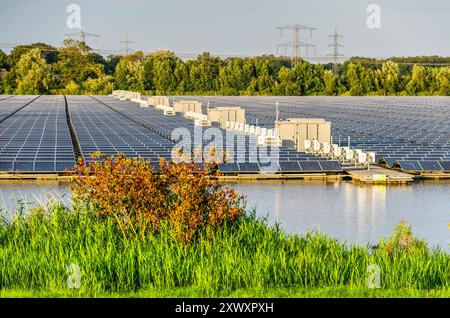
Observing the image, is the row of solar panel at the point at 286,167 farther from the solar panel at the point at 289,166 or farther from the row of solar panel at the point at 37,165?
the row of solar panel at the point at 37,165

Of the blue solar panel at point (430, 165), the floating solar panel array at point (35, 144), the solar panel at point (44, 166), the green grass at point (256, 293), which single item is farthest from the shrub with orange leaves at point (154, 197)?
the blue solar panel at point (430, 165)

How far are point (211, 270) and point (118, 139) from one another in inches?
1615

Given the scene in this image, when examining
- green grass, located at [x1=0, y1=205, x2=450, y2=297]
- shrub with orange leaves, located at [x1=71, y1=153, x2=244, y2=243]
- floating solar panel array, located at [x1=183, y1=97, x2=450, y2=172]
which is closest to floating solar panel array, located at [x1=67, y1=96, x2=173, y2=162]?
floating solar panel array, located at [x1=183, y1=97, x2=450, y2=172]

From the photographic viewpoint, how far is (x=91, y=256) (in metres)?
18.1

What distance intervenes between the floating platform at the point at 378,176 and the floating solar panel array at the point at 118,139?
9855 mm

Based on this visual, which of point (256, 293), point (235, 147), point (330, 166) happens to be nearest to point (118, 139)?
point (235, 147)

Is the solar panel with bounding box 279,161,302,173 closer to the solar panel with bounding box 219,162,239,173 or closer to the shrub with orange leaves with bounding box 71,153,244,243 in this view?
the solar panel with bounding box 219,162,239,173

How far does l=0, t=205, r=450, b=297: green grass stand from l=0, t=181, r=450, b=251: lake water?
23.7ft

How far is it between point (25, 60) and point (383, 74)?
6946 centimetres

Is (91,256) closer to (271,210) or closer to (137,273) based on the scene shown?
(137,273)

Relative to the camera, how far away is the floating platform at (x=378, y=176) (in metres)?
42.4

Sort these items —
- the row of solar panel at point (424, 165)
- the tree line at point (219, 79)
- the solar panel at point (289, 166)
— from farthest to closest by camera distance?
the tree line at point (219, 79) → the row of solar panel at point (424, 165) → the solar panel at point (289, 166)

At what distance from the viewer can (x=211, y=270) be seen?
1731cm

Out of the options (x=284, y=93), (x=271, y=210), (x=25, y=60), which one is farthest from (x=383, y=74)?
(x=271, y=210)
